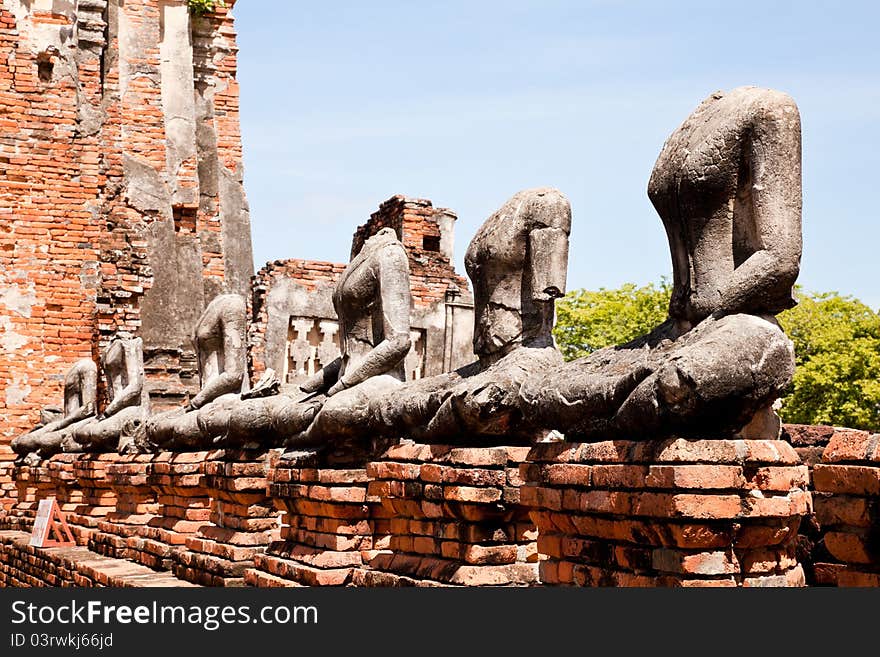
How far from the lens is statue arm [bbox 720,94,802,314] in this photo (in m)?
3.61

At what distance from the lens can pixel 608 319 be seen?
31281mm

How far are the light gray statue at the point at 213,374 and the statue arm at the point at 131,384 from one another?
2.26m

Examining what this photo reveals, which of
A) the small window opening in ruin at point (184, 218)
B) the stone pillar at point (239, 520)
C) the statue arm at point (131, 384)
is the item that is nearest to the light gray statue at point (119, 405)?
the statue arm at point (131, 384)

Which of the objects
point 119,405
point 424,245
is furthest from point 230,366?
point 424,245

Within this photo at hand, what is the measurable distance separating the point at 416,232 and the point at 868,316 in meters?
15.0

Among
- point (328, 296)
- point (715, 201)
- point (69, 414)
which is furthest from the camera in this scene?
point (328, 296)

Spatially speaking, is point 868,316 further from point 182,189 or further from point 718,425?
point 718,425

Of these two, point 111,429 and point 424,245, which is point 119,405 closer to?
point 111,429

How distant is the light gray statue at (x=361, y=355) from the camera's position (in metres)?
5.73

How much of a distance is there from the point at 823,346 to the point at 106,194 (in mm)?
15585

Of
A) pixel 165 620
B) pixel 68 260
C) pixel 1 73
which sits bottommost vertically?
pixel 165 620

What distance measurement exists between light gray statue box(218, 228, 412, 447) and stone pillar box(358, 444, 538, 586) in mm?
855

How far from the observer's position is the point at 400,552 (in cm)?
507

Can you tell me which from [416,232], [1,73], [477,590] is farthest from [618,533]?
[1,73]
